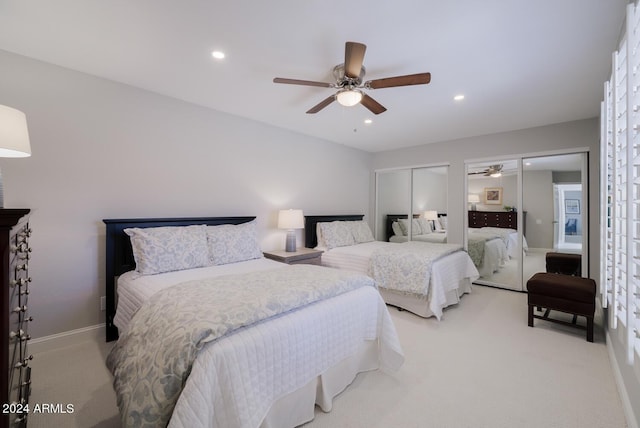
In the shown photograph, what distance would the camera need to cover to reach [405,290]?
10.8 feet

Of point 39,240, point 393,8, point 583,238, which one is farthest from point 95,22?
point 583,238

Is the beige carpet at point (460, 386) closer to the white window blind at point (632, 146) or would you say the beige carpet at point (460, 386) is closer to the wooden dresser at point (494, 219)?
the white window blind at point (632, 146)

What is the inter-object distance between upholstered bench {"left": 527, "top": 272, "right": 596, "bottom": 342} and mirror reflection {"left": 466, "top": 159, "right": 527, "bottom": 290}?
1537mm

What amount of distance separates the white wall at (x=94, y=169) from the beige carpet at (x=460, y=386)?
24.3 inches

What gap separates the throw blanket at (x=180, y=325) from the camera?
1.16 metres

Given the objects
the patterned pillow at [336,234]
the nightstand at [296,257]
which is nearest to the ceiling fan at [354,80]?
the nightstand at [296,257]

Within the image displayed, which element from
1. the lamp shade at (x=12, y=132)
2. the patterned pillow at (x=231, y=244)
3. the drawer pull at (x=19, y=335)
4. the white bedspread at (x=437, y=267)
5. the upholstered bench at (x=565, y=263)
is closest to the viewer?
the drawer pull at (x=19, y=335)

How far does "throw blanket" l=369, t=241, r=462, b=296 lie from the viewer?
317cm

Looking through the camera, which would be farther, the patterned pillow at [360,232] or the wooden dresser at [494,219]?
the patterned pillow at [360,232]

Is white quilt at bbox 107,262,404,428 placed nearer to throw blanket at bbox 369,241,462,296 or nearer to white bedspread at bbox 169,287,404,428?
white bedspread at bbox 169,287,404,428

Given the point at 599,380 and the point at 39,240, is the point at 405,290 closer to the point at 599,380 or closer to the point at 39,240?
the point at 599,380

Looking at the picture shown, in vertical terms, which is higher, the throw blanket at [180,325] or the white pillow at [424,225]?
the white pillow at [424,225]

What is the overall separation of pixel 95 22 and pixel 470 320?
4471mm

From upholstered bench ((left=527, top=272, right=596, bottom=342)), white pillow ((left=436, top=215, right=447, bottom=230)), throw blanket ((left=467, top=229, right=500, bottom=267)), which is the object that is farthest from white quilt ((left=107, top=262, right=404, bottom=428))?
white pillow ((left=436, top=215, right=447, bottom=230))
